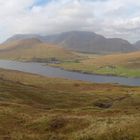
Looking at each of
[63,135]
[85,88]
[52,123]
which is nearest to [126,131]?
[63,135]

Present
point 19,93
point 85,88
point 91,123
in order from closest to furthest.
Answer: point 91,123 → point 19,93 → point 85,88

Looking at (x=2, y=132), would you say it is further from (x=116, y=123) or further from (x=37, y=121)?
(x=116, y=123)

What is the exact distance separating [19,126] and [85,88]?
123 m

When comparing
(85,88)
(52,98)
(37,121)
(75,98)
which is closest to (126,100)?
(75,98)

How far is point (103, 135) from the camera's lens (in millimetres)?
36812

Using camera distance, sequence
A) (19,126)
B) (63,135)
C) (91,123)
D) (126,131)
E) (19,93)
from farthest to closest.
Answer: (19,93), (19,126), (91,123), (63,135), (126,131)

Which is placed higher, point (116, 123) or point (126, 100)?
point (116, 123)

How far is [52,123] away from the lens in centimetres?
4681

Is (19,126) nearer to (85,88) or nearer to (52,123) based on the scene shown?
(52,123)

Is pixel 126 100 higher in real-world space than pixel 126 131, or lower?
lower

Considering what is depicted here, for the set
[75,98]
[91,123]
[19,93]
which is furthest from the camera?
[75,98]

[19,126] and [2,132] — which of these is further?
[19,126]

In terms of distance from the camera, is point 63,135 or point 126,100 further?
point 126,100

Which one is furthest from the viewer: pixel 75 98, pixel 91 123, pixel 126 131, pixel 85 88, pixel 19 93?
pixel 85 88
